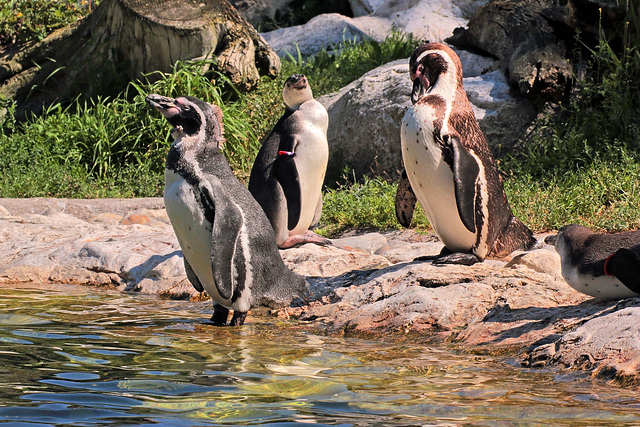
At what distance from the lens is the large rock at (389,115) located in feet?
27.5

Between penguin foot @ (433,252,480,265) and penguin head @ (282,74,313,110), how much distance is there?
2205 millimetres

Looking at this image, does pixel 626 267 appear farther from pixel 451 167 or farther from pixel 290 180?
pixel 290 180

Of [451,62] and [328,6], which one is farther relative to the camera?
[328,6]

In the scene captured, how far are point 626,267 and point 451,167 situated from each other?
1.34m

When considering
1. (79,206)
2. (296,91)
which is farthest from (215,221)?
(79,206)

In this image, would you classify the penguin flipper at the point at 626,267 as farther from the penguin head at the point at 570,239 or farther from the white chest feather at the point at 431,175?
the white chest feather at the point at 431,175

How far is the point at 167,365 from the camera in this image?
309cm

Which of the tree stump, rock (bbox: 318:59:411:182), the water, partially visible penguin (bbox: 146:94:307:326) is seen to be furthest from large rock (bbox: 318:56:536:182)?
the water

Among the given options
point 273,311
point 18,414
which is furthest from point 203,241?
point 18,414

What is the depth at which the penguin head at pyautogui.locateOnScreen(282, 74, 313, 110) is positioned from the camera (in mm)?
6293

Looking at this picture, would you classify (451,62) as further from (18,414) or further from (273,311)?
(18,414)

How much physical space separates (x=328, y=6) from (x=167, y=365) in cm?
1441

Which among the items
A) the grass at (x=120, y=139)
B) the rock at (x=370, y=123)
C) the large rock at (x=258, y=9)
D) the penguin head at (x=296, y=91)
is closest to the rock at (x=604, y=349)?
the penguin head at (x=296, y=91)

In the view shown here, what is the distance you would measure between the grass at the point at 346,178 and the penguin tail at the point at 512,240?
122 centimetres
